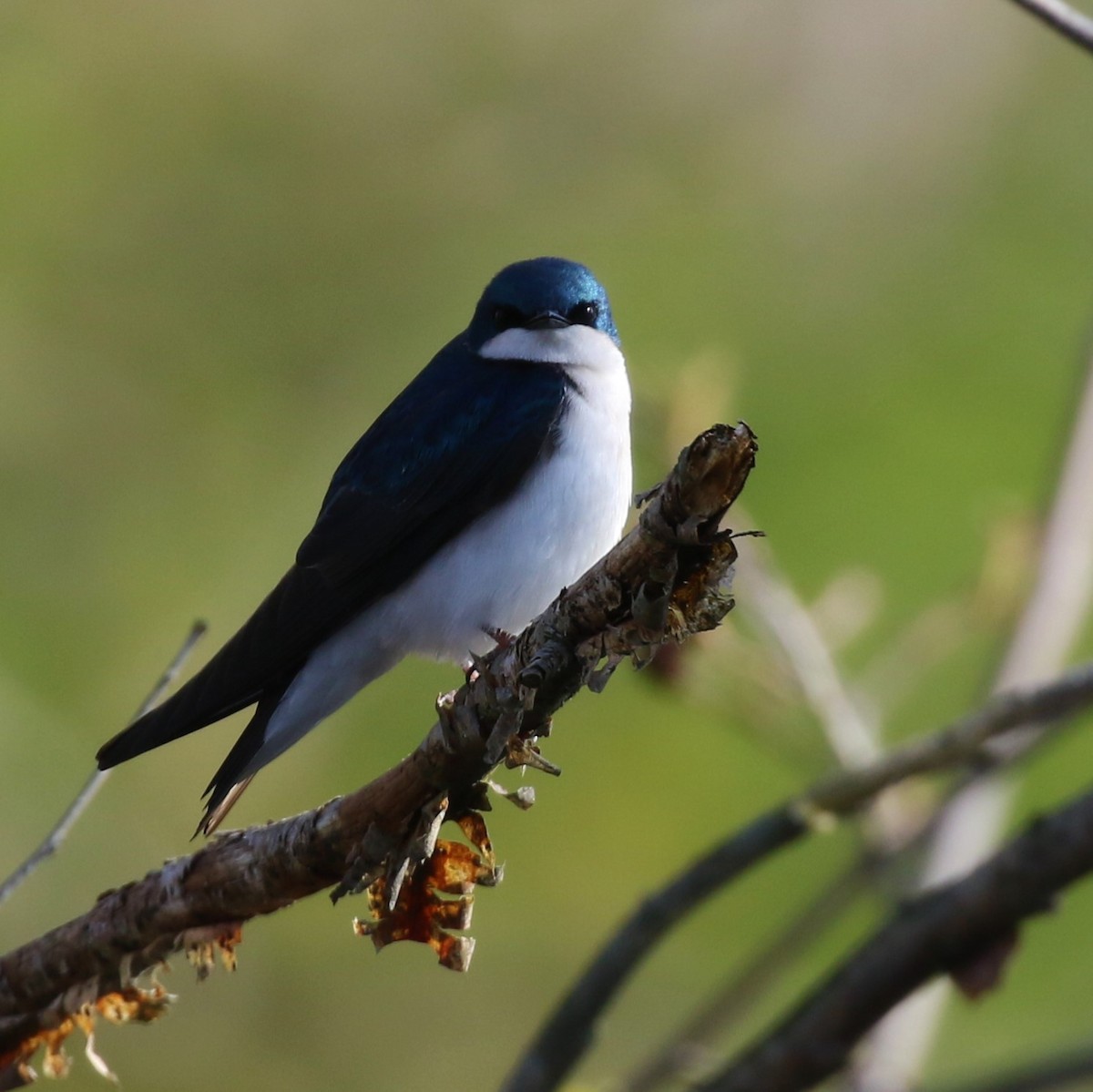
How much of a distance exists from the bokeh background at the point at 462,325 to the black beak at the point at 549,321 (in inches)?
9.8

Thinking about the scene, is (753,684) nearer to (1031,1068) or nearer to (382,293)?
(1031,1068)

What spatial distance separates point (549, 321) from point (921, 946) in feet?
4.79

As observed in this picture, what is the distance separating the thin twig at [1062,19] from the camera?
186cm

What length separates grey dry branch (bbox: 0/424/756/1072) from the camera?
1679 mm

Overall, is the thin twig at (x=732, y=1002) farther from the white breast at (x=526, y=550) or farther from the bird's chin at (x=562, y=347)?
the bird's chin at (x=562, y=347)

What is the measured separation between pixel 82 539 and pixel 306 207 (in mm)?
1420

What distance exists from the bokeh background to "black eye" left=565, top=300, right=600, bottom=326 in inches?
8.1

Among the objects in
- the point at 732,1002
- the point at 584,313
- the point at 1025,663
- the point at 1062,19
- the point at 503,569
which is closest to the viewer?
the point at 1062,19

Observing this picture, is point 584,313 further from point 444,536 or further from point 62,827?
point 62,827

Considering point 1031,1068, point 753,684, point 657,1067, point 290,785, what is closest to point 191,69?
point 290,785

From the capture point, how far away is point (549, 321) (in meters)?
3.11

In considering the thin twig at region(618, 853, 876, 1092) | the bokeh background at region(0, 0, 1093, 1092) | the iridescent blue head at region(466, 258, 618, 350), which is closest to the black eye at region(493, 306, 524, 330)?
the iridescent blue head at region(466, 258, 618, 350)

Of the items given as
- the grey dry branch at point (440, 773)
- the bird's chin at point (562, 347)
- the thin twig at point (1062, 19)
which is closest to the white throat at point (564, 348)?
the bird's chin at point (562, 347)

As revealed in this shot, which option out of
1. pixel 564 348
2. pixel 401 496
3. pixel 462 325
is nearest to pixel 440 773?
pixel 401 496
